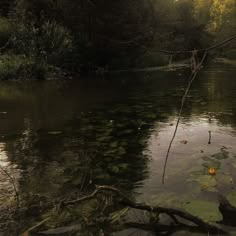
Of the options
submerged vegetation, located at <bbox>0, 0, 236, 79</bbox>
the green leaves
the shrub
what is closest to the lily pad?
the green leaves

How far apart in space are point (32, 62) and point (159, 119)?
13.3 m

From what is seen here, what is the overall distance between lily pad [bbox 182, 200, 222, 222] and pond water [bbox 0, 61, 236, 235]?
2cm

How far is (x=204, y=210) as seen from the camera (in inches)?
186

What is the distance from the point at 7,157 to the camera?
7.90 m

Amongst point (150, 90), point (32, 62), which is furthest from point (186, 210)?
point (32, 62)

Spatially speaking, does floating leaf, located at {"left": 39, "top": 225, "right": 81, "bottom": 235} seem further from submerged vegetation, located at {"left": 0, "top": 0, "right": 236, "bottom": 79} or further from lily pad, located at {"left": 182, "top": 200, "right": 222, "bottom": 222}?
submerged vegetation, located at {"left": 0, "top": 0, "right": 236, "bottom": 79}

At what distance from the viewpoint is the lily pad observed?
4.56 metres

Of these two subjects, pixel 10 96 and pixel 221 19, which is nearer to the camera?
pixel 10 96

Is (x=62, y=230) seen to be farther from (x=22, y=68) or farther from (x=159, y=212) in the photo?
(x=22, y=68)

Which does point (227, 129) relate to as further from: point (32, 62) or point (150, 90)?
point (32, 62)

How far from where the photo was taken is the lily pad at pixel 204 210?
456 cm

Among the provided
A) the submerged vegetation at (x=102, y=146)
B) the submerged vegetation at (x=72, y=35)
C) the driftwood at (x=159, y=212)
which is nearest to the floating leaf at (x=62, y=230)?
the submerged vegetation at (x=102, y=146)

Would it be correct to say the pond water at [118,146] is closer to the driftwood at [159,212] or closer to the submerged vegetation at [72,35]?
the driftwood at [159,212]

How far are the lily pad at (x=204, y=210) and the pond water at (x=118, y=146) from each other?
0.02 meters
